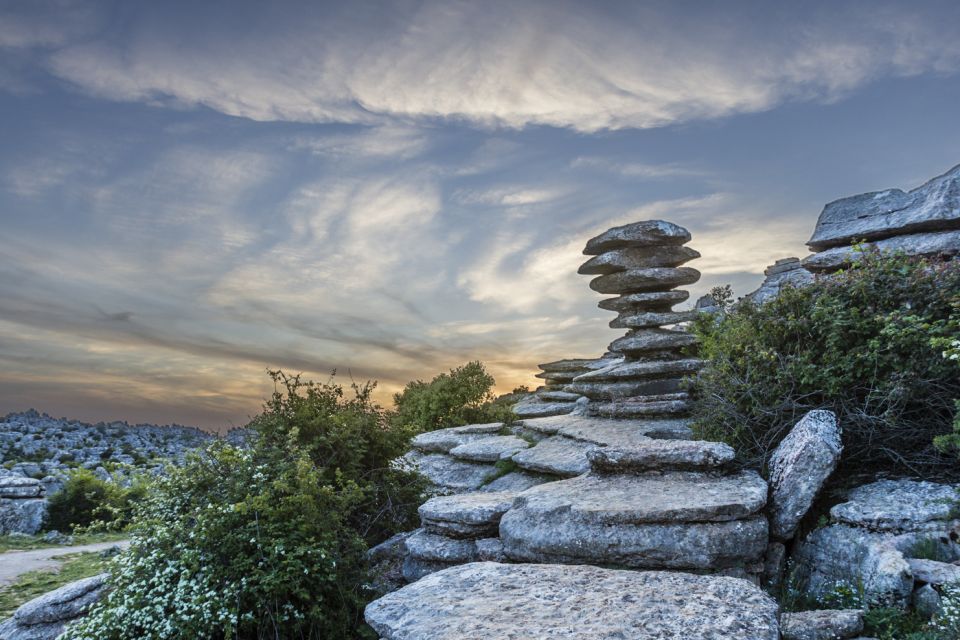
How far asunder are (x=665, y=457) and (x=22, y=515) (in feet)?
56.2

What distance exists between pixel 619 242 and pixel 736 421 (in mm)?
7093

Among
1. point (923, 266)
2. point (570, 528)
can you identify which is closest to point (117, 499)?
point (570, 528)

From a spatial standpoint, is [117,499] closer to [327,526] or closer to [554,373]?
[327,526]

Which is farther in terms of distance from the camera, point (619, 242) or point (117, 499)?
point (619, 242)

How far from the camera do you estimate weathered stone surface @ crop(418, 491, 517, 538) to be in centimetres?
778

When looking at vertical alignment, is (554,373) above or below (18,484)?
above

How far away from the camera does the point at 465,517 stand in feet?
25.6

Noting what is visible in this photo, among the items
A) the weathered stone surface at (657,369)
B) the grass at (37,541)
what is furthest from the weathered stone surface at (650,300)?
the grass at (37,541)

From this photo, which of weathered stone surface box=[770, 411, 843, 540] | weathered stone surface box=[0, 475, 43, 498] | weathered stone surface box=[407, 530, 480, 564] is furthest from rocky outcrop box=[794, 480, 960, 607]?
weathered stone surface box=[0, 475, 43, 498]

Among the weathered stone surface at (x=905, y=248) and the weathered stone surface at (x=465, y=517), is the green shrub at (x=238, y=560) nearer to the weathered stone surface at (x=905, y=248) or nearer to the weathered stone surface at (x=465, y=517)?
the weathered stone surface at (x=465, y=517)

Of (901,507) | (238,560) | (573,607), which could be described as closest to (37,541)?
(238,560)

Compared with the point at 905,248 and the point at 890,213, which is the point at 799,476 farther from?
the point at 890,213

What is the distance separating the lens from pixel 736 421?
359 inches

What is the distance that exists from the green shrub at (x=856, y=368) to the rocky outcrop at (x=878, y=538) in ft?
2.41
